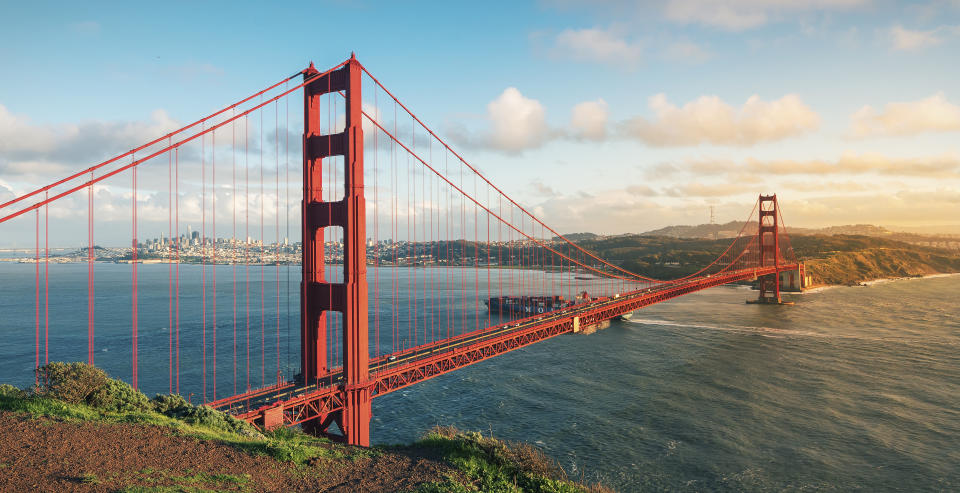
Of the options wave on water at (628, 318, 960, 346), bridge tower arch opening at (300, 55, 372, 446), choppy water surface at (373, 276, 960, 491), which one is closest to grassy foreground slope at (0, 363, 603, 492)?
bridge tower arch opening at (300, 55, 372, 446)

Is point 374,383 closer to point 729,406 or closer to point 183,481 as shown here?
point 183,481

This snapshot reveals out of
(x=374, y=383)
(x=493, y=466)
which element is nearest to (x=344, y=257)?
(x=374, y=383)

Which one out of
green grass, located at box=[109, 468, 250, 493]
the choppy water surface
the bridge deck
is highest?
green grass, located at box=[109, 468, 250, 493]

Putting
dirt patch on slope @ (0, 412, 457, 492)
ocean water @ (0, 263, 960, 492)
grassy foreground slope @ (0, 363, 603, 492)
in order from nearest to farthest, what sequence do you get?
dirt patch on slope @ (0, 412, 457, 492) → grassy foreground slope @ (0, 363, 603, 492) → ocean water @ (0, 263, 960, 492)

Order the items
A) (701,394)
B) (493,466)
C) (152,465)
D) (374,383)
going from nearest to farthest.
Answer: (152,465), (493,466), (374,383), (701,394)

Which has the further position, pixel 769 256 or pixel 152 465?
pixel 769 256

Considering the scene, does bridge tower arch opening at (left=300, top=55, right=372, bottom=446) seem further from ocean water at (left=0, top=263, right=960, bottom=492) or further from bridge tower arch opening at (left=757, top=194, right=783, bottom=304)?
bridge tower arch opening at (left=757, top=194, right=783, bottom=304)
